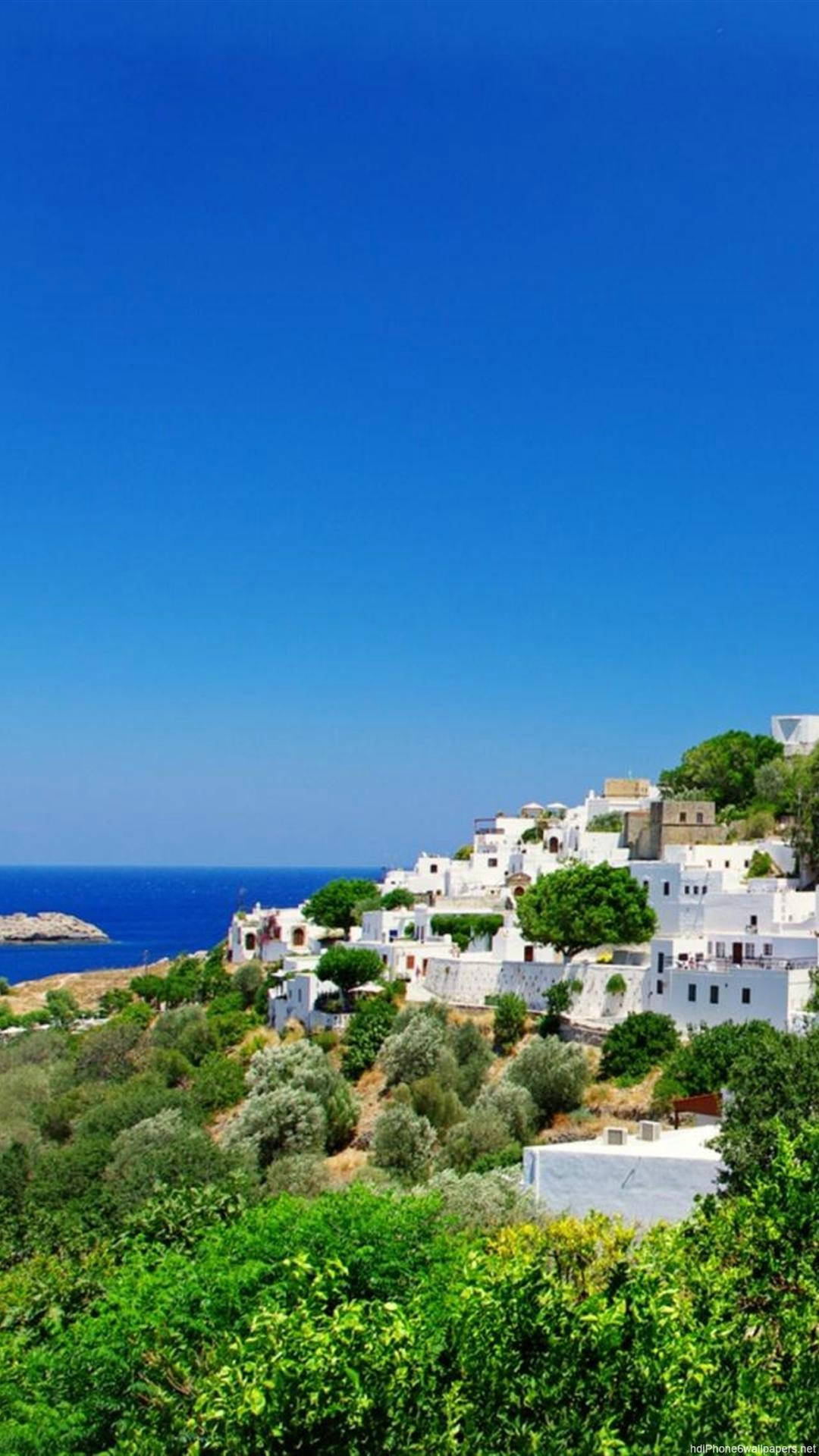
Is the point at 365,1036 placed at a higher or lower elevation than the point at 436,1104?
higher

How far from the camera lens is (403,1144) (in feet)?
110

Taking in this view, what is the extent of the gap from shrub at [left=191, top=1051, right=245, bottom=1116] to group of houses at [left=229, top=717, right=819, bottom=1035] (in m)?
4.76

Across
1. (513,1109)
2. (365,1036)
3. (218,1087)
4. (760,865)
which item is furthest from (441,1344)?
(760,865)

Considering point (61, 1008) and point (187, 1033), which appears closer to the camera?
point (187, 1033)

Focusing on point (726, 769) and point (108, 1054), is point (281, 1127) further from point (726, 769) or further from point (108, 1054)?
point (726, 769)

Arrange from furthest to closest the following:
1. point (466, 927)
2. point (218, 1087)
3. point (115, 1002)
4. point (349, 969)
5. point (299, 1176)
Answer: point (115, 1002)
point (466, 927)
point (349, 969)
point (218, 1087)
point (299, 1176)

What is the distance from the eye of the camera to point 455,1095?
37.8 meters

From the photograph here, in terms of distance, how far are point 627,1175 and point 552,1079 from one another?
12.7 meters

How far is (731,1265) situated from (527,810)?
67.4 m

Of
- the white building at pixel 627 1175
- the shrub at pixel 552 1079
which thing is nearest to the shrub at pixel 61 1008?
the shrub at pixel 552 1079

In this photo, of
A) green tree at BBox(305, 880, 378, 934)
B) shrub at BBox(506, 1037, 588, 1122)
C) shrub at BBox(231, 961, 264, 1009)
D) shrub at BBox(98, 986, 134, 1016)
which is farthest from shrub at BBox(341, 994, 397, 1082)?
shrub at BBox(98, 986, 134, 1016)

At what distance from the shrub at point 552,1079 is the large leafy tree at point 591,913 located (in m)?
7.36

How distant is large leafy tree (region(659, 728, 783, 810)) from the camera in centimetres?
6638

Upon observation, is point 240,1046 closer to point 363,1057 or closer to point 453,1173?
point 363,1057
